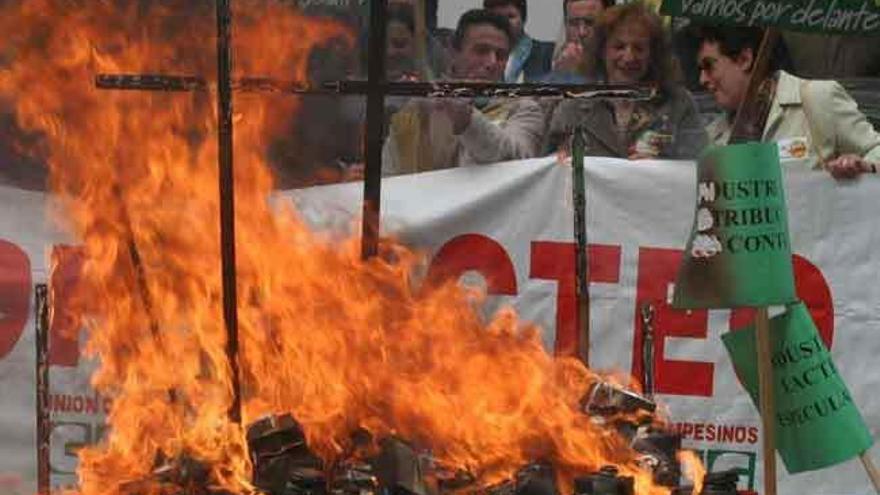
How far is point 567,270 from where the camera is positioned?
8273 millimetres

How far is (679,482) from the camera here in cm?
577

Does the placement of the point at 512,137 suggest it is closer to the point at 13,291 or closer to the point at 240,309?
the point at 13,291

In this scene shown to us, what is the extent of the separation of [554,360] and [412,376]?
628mm

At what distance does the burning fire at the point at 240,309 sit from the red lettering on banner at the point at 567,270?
1631mm

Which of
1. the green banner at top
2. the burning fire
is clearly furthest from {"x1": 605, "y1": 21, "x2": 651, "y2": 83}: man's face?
the green banner at top

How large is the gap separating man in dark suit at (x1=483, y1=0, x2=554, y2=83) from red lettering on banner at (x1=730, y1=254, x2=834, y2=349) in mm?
1892

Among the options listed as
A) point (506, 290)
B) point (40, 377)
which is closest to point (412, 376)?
point (40, 377)

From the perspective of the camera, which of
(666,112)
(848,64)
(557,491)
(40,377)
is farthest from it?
(848,64)

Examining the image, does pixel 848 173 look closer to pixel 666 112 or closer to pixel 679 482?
pixel 666 112

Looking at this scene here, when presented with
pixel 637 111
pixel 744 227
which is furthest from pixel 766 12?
pixel 637 111

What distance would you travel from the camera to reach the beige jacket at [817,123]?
26.2 feet

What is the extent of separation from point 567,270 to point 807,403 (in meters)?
2.33

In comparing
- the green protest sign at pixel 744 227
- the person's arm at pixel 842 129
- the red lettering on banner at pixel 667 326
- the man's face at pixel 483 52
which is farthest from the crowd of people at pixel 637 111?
the green protest sign at pixel 744 227

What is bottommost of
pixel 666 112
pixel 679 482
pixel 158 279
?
pixel 679 482
